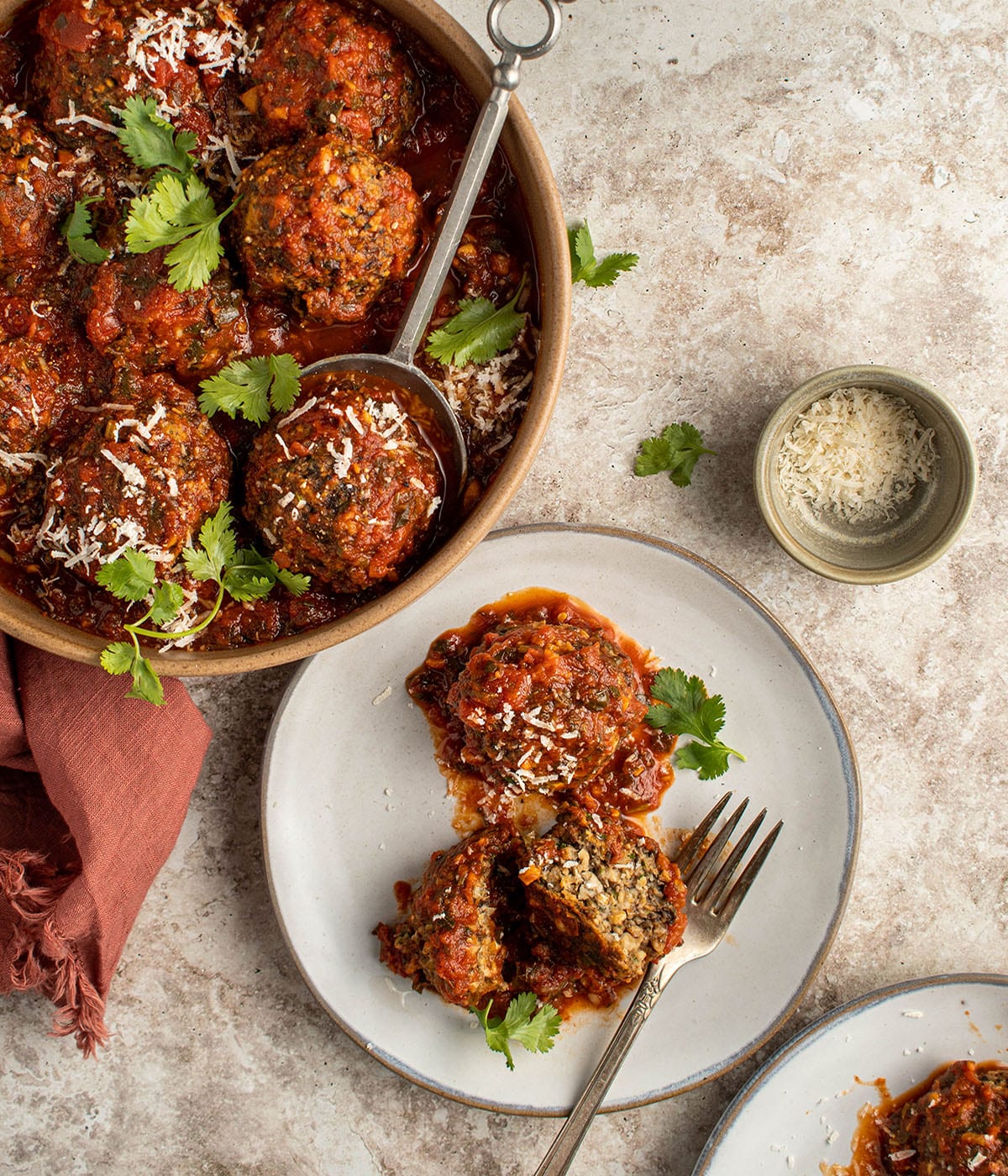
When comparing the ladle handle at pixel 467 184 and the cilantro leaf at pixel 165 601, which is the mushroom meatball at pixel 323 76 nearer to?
the ladle handle at pixel 467 184

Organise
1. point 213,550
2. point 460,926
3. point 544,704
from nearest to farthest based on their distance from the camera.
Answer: point 213,550
point 544,704
point 460,926

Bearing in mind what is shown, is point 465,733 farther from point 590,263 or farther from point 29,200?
point 29,200

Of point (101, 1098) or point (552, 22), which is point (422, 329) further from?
point (101, 1098)

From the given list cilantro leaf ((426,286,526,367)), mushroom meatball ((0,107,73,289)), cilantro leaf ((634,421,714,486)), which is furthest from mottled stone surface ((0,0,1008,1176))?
mushroom meatball ((0,107,73,289))

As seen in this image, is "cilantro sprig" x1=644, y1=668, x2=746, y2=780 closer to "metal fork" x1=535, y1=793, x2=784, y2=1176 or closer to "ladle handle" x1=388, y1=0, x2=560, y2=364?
"metal fork" x1=535, y1=793, x2=784, y2=1176

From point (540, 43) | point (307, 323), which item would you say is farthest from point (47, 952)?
point (540, 43)

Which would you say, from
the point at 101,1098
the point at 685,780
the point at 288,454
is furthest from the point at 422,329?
the point at 101,1098

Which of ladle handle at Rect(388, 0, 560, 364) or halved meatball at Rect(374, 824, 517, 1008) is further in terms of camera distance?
halved meatball at Rect(374, 824, 517, 1008)
